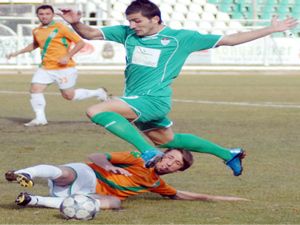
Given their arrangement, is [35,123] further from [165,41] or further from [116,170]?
[116,170]

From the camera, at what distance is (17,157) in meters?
12.4

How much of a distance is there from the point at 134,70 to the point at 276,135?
642 cm

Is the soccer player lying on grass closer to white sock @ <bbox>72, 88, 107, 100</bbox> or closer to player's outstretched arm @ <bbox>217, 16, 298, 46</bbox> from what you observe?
player's outstretched arm @ <bbox>217, 16, 298, 46</bbox>

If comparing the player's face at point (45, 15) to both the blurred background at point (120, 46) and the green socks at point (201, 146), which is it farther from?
the blurred background at point (120, 46)

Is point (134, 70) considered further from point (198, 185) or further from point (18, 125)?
point (18, 125)

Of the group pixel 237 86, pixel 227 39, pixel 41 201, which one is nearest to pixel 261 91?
pixel 237 86

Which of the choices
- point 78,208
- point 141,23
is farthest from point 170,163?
point 141,23

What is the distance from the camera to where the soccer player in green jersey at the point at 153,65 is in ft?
30.1

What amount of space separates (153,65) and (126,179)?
142 centimetres

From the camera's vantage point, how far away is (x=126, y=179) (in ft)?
28.1

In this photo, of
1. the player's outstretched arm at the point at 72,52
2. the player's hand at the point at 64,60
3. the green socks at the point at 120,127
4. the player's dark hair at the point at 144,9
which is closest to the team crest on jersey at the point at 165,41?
the player's dark hair at the point at 144,9

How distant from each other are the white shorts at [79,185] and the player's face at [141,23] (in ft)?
5.43

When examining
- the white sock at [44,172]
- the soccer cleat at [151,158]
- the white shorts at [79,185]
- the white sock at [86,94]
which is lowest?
the white sock at [86,94]

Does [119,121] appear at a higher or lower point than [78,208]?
higher
